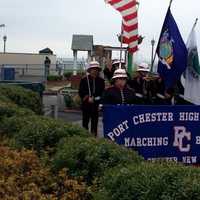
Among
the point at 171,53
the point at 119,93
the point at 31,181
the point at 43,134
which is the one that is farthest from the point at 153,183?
the point at 171,53

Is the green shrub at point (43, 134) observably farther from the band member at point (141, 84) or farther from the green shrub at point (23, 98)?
the green shrub at point (23, 98)

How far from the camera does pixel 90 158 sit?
19.6 ft

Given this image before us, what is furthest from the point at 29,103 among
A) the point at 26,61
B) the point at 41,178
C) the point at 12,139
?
the point at 26,61

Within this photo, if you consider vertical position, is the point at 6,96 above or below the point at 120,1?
below

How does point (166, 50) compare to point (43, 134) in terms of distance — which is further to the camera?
point (166, 50)

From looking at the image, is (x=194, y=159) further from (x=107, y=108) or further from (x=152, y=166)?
(x=152, y=166)

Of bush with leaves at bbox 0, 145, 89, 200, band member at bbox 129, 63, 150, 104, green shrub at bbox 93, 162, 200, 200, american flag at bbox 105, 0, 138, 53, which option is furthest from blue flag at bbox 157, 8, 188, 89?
green shrub at bbox 93, 162, 200, 200

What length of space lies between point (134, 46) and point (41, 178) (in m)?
9.24

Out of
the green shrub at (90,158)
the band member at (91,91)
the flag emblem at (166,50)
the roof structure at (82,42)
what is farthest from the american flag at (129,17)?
the roof structure at (82,42)

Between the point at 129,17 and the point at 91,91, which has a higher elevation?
the point at 129,17

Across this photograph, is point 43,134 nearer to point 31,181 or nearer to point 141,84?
point 31,181

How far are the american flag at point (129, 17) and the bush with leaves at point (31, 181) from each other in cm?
785

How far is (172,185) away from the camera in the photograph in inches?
177

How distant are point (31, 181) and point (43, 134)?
1178 millimetres
